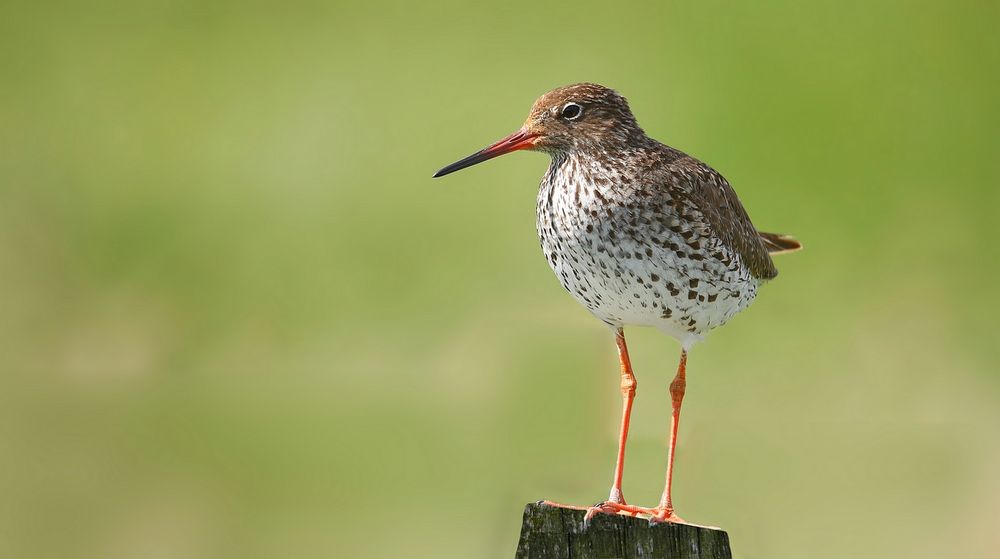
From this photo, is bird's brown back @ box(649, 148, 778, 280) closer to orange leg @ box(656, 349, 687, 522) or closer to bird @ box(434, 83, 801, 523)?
bird @ box(434, 83, 801, 523)

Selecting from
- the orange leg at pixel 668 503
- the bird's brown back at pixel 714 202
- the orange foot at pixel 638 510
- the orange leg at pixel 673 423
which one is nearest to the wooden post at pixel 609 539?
the orange leg at pixel 668 503

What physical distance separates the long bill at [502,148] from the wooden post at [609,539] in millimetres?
2206

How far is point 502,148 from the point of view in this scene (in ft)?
21.3

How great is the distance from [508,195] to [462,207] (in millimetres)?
587

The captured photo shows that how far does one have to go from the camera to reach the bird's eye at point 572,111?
6531mm

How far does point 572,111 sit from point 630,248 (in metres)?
0.94

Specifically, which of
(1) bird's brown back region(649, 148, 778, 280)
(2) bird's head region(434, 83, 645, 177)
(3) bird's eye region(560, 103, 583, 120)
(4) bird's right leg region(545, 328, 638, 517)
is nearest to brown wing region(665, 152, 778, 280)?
(1) bird's brown back region(649, 148, 778, 280)

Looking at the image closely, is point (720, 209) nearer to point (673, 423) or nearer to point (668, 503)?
point (673, 423)

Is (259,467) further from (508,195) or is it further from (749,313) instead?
(749,313)

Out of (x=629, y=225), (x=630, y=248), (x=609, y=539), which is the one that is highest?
(x=629, y=225)

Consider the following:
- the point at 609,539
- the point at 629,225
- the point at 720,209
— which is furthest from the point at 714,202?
the point at 609,539

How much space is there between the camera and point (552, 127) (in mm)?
6508

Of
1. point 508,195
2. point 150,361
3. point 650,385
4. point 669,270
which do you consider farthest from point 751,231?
point 150,361

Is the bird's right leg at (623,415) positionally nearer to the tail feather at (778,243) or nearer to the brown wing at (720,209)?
the brown wing at (720,209)
